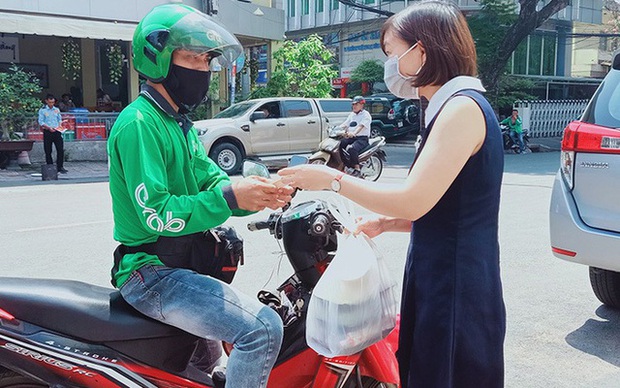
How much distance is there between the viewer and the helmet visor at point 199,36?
7.41 ft

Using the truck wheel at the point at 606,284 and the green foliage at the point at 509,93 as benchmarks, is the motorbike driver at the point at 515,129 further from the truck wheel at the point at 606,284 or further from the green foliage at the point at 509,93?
the truck wheel at the point at 606,284

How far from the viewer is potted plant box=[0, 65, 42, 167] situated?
577 inches

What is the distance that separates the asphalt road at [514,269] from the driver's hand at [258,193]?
0.52 metres

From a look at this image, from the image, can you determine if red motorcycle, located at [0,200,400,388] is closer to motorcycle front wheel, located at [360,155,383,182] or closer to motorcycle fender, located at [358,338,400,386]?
motorcycle fender, located at [358,338,400,386]

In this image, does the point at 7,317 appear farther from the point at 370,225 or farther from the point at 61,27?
the point at 61,27

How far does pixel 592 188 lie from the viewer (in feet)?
13.3

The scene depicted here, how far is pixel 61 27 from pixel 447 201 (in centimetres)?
1514

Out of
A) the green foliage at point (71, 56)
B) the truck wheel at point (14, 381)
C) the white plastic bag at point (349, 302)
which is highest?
the green foliage at point (71, 56)

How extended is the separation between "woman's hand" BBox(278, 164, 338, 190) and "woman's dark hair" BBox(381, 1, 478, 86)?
15.7 inches

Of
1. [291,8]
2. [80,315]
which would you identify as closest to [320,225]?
[80,315]

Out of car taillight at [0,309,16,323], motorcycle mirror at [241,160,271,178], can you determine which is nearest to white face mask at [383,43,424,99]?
motorcycle mirror at [241,160,271,178]

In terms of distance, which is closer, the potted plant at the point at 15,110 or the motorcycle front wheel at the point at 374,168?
the motorcycle front wheel at the point at 374,168

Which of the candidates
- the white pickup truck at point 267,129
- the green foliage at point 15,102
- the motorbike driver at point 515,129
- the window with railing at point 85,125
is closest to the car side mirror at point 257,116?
the white pickup truck at point 267,129

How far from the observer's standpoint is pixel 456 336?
6.43 ft
